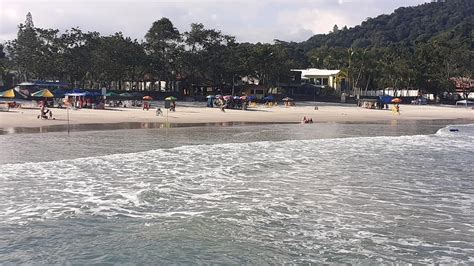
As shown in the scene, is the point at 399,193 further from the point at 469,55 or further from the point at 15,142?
the point at 469,55

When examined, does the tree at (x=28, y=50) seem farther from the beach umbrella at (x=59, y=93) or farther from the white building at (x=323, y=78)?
the white building at (x=323, y=78)

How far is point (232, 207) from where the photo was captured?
408 inches

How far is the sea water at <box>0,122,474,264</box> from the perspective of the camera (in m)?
7.52

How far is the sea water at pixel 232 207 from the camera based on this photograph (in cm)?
752

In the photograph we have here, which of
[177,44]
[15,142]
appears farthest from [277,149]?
[177,44]

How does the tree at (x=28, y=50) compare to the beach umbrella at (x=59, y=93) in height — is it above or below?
above

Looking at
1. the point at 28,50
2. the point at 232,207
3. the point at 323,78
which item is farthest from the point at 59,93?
the point at 232,207

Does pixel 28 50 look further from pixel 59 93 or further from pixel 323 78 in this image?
pixel 323 78

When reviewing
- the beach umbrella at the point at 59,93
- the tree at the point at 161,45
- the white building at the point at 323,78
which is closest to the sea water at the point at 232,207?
the beach umbrella at the point at 59,93

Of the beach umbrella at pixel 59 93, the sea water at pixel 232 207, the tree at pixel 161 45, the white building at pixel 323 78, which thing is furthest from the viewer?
the white building at pixel 323 78

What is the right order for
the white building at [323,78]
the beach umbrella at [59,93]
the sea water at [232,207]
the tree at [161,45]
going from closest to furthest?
the sea water at [232,207]
the beach umbrella at [59,93]
the tree at [161,45]
the white building at [323,78]

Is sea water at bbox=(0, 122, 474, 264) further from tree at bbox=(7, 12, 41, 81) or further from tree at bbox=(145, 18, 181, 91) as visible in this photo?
tree at bbox=(7, 12, 41, 81)

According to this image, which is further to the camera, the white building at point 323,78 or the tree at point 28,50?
the white building at point 323,78

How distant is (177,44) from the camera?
244 feet
